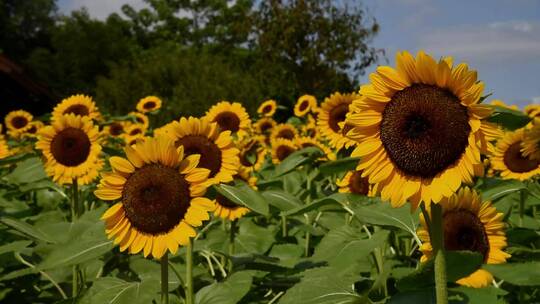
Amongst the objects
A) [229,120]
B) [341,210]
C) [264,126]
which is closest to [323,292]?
[341,210]

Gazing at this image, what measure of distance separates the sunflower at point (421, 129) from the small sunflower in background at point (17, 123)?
272 inches

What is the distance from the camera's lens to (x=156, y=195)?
7.57 feet

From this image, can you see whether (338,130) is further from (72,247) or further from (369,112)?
(369,112)

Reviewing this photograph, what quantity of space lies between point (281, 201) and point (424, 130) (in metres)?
1.33

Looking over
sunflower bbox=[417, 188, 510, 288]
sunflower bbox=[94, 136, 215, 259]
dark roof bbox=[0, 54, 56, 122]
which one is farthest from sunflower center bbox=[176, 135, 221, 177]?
dark roof bbox=[0, 54, 56, 122]

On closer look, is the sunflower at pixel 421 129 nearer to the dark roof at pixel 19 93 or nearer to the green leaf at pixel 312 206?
the green leaf at pixel 312 206

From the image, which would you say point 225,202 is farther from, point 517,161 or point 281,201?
point 517,161

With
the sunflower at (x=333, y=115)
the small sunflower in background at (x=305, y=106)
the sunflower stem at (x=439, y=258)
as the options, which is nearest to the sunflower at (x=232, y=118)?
the sunflower at (x=333, y=115)

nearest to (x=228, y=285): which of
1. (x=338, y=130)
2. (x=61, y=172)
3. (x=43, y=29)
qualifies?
(x=61, y=172)

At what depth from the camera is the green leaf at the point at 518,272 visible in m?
1.84

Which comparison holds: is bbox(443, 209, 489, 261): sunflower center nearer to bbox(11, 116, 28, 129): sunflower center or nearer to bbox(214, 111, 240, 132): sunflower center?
bbox(214, 111, 240, 132): sunflower center

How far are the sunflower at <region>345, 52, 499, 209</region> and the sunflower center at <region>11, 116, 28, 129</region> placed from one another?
7221mm

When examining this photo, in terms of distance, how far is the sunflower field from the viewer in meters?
1.75

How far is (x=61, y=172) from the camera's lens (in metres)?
4.00
